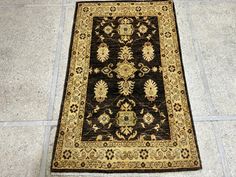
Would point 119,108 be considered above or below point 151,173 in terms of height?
above

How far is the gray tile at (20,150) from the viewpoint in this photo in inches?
65.1

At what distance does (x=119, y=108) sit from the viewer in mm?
1859

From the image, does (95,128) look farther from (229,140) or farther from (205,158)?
(229,140)

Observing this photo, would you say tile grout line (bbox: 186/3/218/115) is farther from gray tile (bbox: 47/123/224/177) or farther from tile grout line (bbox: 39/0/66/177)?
tile grout line (bbox: 39/0/66/177)

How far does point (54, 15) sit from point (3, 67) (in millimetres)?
615

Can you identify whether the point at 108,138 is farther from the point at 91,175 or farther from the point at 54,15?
the point at 54,15

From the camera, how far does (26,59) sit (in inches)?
82.9

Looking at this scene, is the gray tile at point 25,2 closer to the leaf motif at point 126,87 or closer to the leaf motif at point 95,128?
the leaf motif at point 126,87

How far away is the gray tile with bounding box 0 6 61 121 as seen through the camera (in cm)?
189

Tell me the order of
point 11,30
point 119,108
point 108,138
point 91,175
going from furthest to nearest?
point 11,30
point 119,108
point 108,138
point 91,175

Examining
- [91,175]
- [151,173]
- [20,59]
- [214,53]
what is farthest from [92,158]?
[214,53]

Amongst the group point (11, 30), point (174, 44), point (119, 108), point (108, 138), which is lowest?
point (108, 138)

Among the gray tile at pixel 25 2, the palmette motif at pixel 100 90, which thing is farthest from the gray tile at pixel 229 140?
the gray tile at pixel 25 2

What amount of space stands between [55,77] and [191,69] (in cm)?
97
